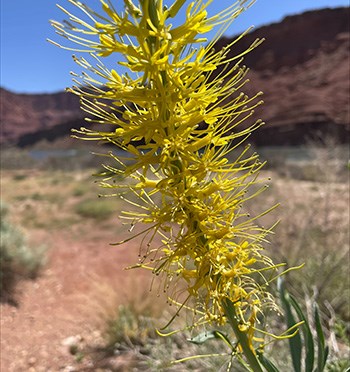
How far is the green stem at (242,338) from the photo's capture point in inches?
52.6

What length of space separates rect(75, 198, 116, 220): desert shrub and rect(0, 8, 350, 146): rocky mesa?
53.3 ft

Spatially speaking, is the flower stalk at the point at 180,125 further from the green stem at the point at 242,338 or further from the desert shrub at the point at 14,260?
the desert shrub at the point at 14,260

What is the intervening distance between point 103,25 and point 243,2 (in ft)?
1.51

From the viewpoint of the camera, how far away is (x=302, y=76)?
3297 centimetres

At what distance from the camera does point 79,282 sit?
648 cm

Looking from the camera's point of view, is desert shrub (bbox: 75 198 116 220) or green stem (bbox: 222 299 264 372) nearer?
green stem (bbox: 222 299 264 372)

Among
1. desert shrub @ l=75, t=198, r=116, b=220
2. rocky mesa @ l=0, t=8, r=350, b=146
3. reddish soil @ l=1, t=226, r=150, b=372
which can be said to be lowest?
reddish soil @ l=1, t=226, r=150, b=372

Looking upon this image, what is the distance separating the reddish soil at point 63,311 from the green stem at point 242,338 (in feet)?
9.63

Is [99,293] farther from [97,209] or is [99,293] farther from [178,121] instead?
[97,209]

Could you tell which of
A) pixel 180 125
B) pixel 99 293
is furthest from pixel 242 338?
pixel 99 293

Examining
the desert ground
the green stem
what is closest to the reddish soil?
the desert ground

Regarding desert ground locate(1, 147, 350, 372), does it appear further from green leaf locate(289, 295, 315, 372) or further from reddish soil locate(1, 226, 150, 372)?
green leaf locate(289, 295, 315, 372)

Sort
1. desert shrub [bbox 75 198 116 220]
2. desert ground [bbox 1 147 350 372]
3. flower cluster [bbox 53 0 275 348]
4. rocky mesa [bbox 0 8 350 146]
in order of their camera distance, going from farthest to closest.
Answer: rocky mesa [bbox 0 8 350 146] → desert shrub [bbox 75 198 116 220] → desert ground [bbox 1 147 350 372] → flower cluster [bbox 53 0 275 348]

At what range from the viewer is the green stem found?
1335mm
